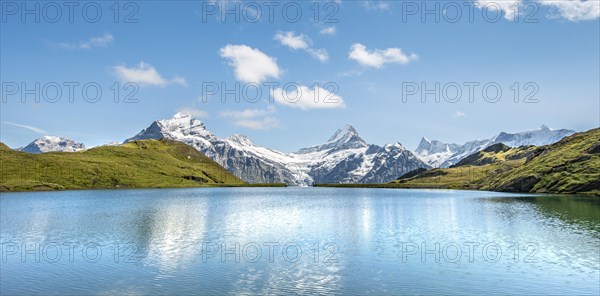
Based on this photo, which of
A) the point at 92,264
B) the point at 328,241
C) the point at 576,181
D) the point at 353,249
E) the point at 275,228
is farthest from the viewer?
the point at 576,181

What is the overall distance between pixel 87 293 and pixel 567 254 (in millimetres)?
53216

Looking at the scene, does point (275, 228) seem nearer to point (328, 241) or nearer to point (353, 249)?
point (328, 241)

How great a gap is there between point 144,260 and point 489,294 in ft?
A: 119

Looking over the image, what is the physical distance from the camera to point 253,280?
127ft

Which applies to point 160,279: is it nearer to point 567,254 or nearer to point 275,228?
point 275,228

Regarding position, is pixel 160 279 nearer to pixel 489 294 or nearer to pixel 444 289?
pixel 444 289

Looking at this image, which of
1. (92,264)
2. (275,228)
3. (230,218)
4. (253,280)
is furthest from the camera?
(230,218)

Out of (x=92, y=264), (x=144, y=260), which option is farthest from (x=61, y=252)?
(x=144, y=260)

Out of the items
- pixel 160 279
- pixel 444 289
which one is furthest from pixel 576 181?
pixel 160 279

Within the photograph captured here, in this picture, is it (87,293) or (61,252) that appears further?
(61,252)

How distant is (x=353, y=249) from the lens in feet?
183

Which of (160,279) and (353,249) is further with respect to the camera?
(353,249)

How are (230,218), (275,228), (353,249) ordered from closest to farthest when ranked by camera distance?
(353,249), (275,228), (230,218)

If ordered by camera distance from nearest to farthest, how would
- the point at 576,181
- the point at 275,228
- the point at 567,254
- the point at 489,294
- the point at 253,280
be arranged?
the point at 489,294
the point at 253,280
the point at 567,254
the point at 275,228
the point at 576,181
